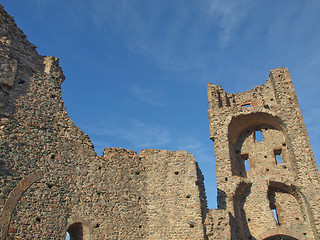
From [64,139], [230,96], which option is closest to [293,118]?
[230,96]

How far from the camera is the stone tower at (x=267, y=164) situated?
16094mm

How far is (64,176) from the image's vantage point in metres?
9.91

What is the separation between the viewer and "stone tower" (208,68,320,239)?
16.1 meters

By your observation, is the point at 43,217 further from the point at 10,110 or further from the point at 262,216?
the point at 262,216

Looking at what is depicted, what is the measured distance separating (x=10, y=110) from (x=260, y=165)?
14.5 meters

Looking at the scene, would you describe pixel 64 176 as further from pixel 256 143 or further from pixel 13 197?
pixel 256 143

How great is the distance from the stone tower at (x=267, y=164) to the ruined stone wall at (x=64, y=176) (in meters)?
4.66

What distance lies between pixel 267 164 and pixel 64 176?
42.4 ft

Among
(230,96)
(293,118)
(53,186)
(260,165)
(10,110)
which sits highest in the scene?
(230,96)

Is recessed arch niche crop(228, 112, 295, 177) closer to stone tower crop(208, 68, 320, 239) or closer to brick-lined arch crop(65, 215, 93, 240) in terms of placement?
stone tower crop(208, 68, 320, 239)

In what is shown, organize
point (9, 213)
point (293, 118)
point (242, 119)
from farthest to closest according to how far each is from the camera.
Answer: point (242, 119), point (293, 118), point (9, 213)

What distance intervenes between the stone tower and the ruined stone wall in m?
4.66

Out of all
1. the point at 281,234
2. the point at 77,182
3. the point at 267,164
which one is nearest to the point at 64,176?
the point at 77,182

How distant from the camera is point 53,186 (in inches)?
375
